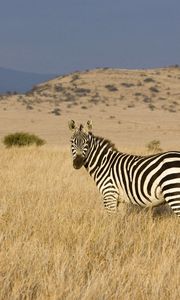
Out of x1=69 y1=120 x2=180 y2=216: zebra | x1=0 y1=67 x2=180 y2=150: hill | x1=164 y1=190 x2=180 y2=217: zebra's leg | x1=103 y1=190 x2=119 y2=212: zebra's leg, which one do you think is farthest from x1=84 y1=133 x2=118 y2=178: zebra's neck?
x1=0 y1=67 x2=180 y2=150: hill

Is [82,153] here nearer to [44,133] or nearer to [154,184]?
[154,184]

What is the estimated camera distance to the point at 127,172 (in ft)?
21.9

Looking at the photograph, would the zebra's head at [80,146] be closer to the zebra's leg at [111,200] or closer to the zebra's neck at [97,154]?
the zebra's neck at [97,154]

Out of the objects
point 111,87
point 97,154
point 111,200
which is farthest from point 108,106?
point 111,200

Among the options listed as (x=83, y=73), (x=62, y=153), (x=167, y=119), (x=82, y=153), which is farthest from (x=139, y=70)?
(x=82, y=153)

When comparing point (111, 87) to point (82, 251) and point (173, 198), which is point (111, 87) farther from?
point (82, 251)

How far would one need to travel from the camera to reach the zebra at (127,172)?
6020mm

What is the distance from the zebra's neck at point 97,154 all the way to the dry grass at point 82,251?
55 cm

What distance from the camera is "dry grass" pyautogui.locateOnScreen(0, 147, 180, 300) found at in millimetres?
3799

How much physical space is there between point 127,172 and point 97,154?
0.74m

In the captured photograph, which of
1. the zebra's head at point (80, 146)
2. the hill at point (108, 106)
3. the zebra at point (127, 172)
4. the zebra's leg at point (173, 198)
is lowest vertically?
the zebra's leg at point (173, 198)

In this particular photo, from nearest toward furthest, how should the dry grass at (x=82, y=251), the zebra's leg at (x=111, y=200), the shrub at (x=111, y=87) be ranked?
the dry grass at (x=82, y=251) → the zebra's leg at (x=111, y=200) → the shrub at (x=111, y=87)

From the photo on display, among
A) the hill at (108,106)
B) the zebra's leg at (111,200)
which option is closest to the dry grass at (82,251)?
the zebra's leg at (111,200)

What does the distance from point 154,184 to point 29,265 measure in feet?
7.48
